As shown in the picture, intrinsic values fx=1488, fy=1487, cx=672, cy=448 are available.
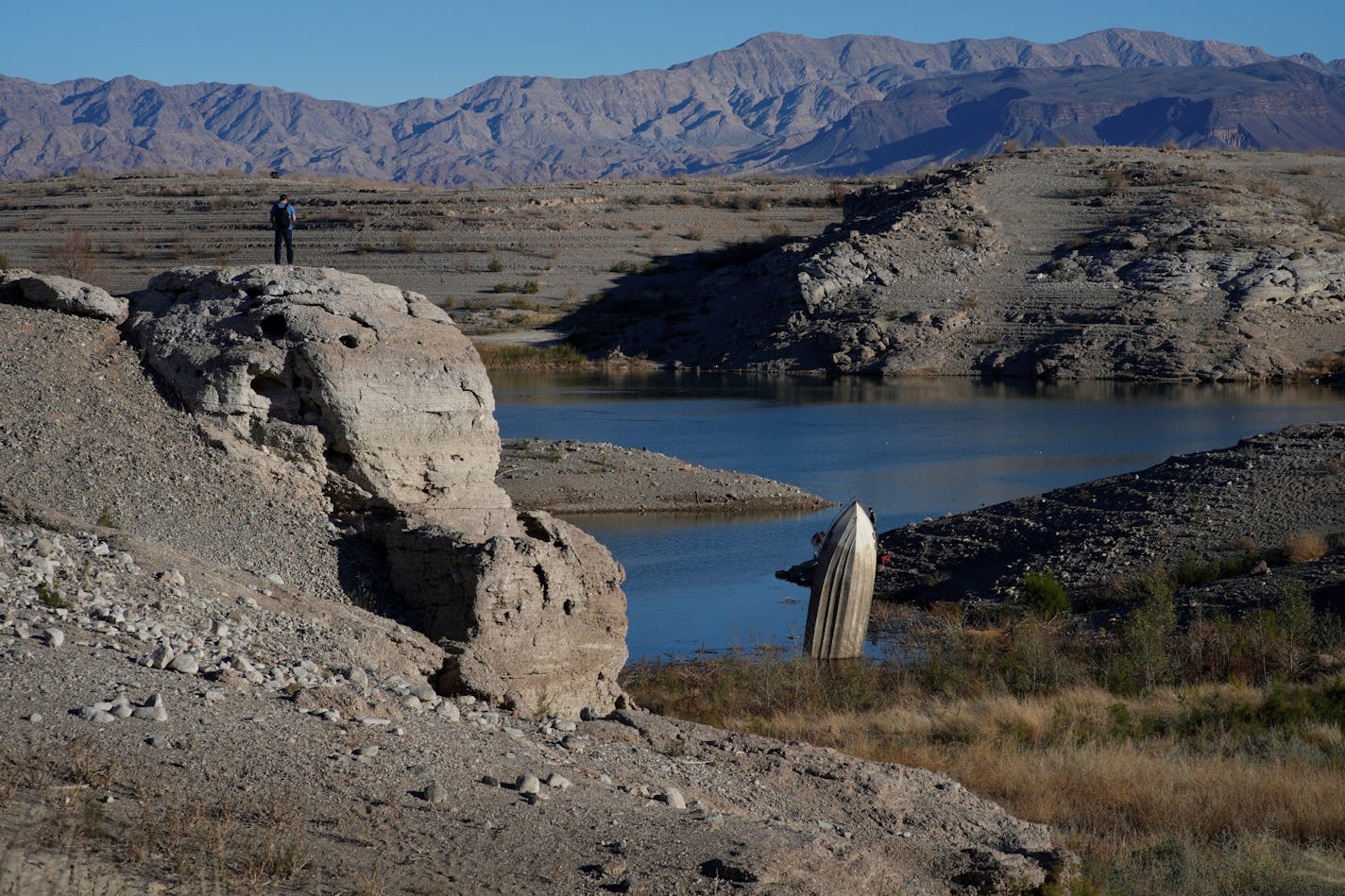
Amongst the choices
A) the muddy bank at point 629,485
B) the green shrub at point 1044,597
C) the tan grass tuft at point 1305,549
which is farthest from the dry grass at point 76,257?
the tan grass tuft at point 1305,549

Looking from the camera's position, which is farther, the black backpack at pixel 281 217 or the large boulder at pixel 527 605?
the black backpack at pixel 281 217

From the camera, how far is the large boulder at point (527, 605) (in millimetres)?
9891

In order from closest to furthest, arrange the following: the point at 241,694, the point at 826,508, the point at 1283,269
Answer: the point at 241,694, the point at 826,508, the point at 1283,269

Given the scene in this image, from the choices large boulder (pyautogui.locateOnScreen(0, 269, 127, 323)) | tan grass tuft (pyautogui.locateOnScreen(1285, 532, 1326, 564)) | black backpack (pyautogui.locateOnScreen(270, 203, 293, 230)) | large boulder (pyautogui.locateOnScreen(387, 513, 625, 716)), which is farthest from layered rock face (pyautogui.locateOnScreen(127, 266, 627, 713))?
tan grass tuft (pyautogui.locateOnScreen(1285, 532, 1326, 564))

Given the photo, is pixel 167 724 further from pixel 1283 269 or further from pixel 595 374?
pixel 1283 269

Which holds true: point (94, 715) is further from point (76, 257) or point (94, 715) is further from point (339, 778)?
point (76, 257)

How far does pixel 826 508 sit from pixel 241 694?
2197 cm

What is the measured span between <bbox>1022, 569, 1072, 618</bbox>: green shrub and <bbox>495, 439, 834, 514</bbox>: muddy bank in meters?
10.1

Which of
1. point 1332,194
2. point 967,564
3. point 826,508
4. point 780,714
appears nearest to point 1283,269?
point 1332,194

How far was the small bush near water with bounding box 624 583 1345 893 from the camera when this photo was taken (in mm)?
7980

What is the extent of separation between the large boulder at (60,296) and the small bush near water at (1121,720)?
5.66m

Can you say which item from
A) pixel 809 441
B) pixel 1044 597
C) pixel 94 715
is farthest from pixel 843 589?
pixel 809 441

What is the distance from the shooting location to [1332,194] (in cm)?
6203

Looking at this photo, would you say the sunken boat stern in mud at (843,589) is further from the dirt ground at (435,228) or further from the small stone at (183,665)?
the dirt ground at (435,228)
